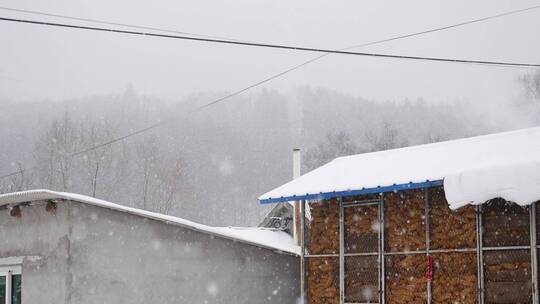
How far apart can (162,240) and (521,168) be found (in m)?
7.13

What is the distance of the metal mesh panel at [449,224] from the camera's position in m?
11.1

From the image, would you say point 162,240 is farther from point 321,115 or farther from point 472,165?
point 321,115

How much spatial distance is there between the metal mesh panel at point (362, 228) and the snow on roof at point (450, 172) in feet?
2.15

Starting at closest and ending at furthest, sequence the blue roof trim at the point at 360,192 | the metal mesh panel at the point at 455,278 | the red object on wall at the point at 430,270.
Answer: the blue roof trim at the point at 360,192, the metal mesh panel at the point at 455,278, the red object on wall at the point at 430,270

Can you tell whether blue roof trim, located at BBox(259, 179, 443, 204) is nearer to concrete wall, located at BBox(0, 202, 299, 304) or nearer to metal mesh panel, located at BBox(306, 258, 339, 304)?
metal mesh panel, located at BBox(306, 258, 339, 304)

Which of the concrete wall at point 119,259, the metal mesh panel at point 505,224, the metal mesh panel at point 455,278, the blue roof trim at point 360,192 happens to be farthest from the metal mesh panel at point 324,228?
the metal mesh panel at point 505,224

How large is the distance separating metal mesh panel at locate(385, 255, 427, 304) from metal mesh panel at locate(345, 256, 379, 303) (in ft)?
0.90

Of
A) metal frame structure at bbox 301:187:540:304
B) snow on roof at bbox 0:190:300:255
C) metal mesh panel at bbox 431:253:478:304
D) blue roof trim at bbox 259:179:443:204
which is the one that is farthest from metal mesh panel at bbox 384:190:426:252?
snow on roof at bbox 0:190:300:255

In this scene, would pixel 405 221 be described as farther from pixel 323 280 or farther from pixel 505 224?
pixel 323 280

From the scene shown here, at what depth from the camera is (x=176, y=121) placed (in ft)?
319

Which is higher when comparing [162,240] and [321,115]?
[321,115]

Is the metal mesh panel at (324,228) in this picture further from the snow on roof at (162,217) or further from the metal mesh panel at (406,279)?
the snow on roof at (162,217)

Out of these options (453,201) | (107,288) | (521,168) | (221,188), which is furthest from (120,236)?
(221,188)

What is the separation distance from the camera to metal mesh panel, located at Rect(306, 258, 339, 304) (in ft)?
43.2
